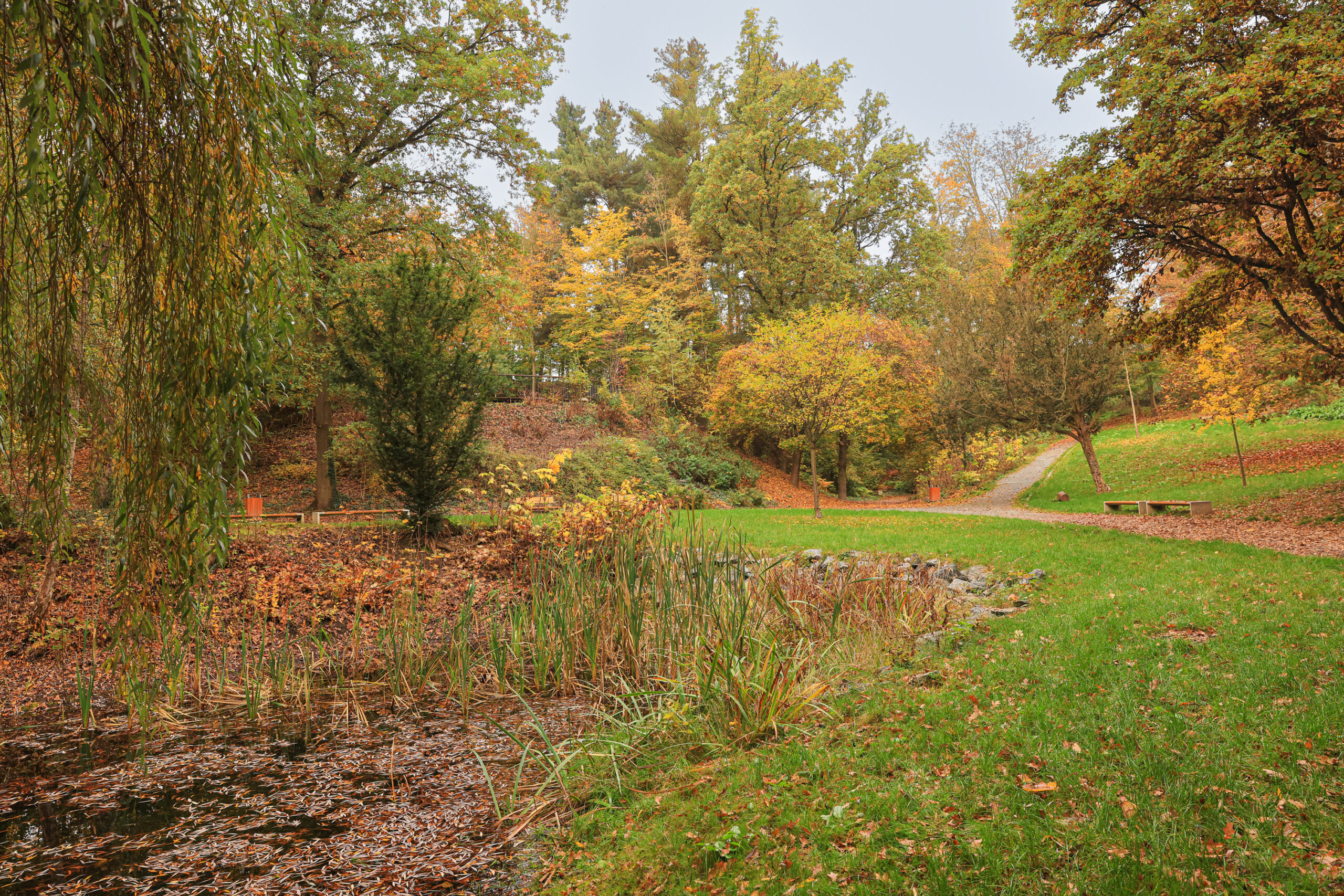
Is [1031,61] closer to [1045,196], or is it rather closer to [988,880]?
[1045,196]

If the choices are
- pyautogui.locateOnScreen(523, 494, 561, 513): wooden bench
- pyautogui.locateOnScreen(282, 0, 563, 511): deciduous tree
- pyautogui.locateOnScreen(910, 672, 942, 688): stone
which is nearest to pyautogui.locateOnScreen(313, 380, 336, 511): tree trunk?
pyautogui.locateOnScreen(282, 0, 563, 511): deciduous tree

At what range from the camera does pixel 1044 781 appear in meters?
3.00

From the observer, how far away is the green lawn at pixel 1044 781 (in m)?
2.39

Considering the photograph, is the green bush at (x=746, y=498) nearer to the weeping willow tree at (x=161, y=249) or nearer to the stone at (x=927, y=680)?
the stone at (x=927, y=680)

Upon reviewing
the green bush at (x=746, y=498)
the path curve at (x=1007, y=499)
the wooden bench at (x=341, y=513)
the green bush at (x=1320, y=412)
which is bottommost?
the path curve at (x=1007, y=499)

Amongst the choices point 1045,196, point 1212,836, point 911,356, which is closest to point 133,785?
point 1212,836

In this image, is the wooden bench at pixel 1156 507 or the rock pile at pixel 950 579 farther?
the wooden bench at pixel 1156 507

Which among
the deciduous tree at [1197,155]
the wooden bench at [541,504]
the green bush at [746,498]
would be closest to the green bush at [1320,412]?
the deciduous tree at [1197,155]

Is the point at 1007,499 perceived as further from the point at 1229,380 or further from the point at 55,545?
the point at 55,545

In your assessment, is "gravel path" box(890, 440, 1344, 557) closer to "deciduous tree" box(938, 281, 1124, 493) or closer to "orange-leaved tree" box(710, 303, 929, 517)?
"deciduous tree" box(938, 281, 1124, 493)

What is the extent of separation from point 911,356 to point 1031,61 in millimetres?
12344

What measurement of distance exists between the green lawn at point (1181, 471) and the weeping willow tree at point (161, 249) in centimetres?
1578

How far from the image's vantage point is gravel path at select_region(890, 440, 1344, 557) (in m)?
8.27

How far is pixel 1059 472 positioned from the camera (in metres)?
20.4
